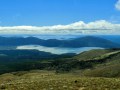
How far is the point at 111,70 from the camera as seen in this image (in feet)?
345

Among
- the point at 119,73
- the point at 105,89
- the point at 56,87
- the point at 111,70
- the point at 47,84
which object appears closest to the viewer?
the point at 105,89

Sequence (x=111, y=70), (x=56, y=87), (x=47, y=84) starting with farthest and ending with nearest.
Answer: (x=111, y=70)
(x=47, y=84)
(x=56, y=87)

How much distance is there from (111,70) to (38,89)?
73.1 meters

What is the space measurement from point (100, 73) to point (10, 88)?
240 ft

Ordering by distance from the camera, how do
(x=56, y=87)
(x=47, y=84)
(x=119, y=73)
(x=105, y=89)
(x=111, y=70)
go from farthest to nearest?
(x=111, y=70) < (x=119, y=73) < (x=47, y=84) < (x=56, y=87) < (x=105, y=89)

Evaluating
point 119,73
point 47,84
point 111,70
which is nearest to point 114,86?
point 47,84

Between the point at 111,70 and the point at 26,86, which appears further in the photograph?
the point at 111,70

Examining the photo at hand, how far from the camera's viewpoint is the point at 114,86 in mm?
34562

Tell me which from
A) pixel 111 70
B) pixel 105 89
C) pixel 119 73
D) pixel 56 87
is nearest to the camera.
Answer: pixel 105 89

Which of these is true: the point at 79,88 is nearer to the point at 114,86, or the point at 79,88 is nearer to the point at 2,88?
the point at 114,86

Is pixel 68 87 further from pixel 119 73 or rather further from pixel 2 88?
pixel 119 73

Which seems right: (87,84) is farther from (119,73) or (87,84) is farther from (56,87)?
(119,73)

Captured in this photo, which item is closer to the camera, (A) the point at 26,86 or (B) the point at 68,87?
(B) the point at 68,87

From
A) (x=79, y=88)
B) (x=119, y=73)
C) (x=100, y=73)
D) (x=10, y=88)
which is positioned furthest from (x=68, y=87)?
(x=100, y=73)
